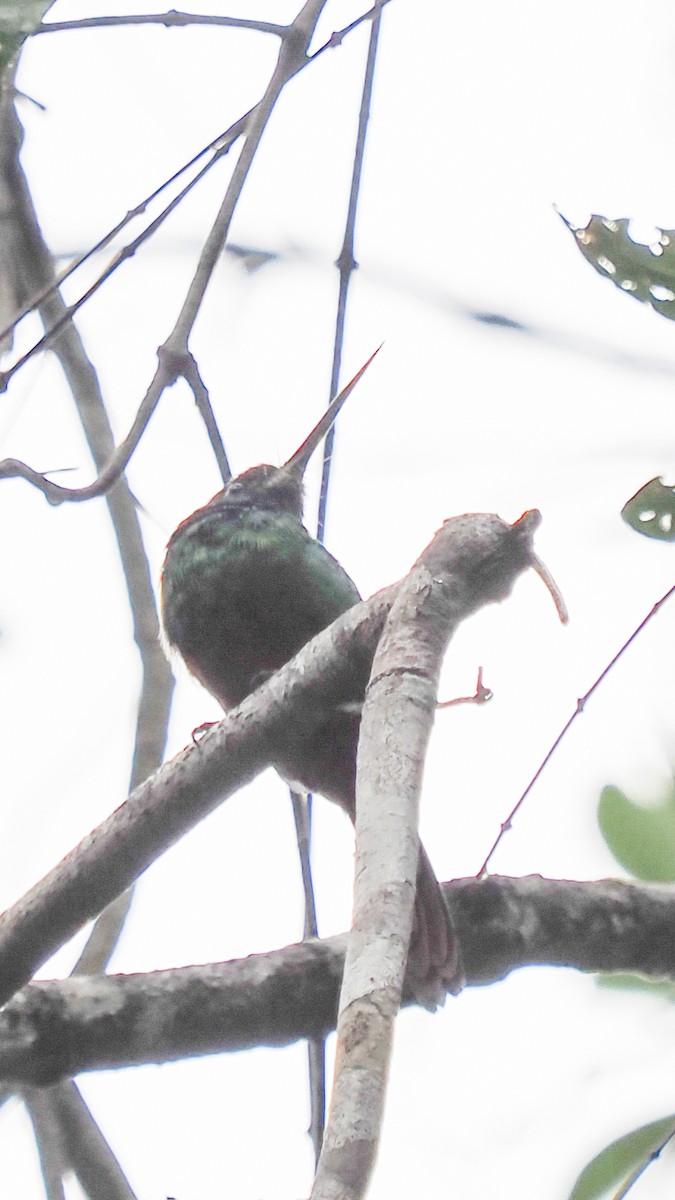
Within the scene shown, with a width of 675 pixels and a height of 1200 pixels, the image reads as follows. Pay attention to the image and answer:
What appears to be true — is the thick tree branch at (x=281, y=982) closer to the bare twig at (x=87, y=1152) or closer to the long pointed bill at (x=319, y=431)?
the bare twig at (x=87, y=1152)

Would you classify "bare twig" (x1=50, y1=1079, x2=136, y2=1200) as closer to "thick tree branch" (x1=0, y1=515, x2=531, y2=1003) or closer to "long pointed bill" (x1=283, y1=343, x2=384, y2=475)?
"thick tree branch" (x1=0, y1=515, x2=531, y2=1003)

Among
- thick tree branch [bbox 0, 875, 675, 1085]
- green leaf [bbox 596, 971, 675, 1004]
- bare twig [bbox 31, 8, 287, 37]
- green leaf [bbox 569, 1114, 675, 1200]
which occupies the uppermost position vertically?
bare twig [bbox 31, 8, 287, 37]

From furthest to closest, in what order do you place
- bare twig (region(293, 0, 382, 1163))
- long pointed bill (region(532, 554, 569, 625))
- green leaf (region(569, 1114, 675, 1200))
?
bare twig (region(293, 0, 382, 1163)) < green leaf (region(569, 1114, 675, 1200)) < long pointed bill (region(532, 554, 569, 625))

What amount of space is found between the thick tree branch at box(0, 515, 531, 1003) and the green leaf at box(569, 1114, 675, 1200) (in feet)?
2.39

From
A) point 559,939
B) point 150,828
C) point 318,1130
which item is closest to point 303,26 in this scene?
point 150,828

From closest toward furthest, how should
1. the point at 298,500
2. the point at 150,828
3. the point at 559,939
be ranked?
1. the point at 150,828
2. the point at 559,939
3. the point at 298,500

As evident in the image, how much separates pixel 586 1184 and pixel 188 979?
2.10 feet

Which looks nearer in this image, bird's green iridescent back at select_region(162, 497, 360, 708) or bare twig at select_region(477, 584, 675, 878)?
bare twig at select_region(477, 584, 675, 878)

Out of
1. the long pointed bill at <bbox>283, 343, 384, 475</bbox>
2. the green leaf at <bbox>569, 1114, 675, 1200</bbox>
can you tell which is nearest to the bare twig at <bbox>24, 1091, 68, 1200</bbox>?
the green leaf at <bbox>569, 1114, 675, 1200</bbox>

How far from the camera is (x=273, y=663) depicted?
312 cm

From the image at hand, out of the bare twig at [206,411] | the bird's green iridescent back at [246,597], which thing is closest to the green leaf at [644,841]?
the bird's green iridescent back at [246,597]

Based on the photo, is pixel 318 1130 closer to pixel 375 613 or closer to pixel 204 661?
pixel 375 613

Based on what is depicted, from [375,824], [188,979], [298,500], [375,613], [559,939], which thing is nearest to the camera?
[375,824]

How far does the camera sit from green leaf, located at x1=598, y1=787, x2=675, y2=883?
2.40 metres
